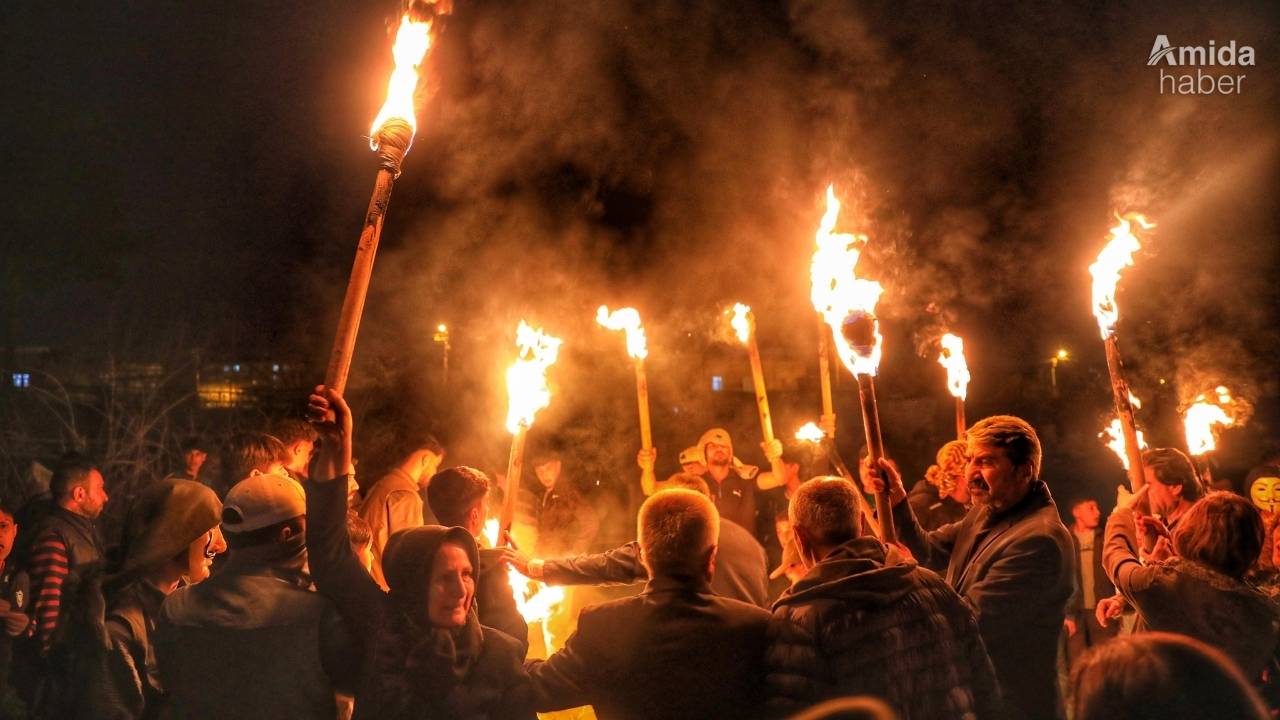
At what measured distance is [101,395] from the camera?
16156 millimetres

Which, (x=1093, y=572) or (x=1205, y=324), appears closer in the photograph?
(x=1093, y=572)

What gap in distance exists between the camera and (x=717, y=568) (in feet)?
14.9

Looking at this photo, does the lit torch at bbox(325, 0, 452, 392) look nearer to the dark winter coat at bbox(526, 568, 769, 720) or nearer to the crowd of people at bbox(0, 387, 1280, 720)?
the crowd of people at bbox(0, 387, 1280, 720)

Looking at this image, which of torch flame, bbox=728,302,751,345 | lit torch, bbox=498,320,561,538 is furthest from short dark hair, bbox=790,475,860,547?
torch flame, bbox=728,302,751,345

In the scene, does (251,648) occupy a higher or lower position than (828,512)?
lower

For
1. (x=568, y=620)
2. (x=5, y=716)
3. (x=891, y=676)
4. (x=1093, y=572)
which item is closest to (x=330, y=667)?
(x=891, y=676)

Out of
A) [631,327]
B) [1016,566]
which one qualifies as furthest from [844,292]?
[631,327]

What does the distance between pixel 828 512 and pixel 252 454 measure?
3.87m

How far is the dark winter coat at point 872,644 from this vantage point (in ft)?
9.04

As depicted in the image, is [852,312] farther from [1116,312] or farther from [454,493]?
[454,493]

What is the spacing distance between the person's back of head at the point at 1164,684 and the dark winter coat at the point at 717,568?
8.25ft

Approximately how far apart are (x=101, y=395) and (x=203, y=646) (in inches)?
640

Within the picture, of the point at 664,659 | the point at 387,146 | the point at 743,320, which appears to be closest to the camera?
the point at 664,659

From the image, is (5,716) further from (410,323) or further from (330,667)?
(410,323)
